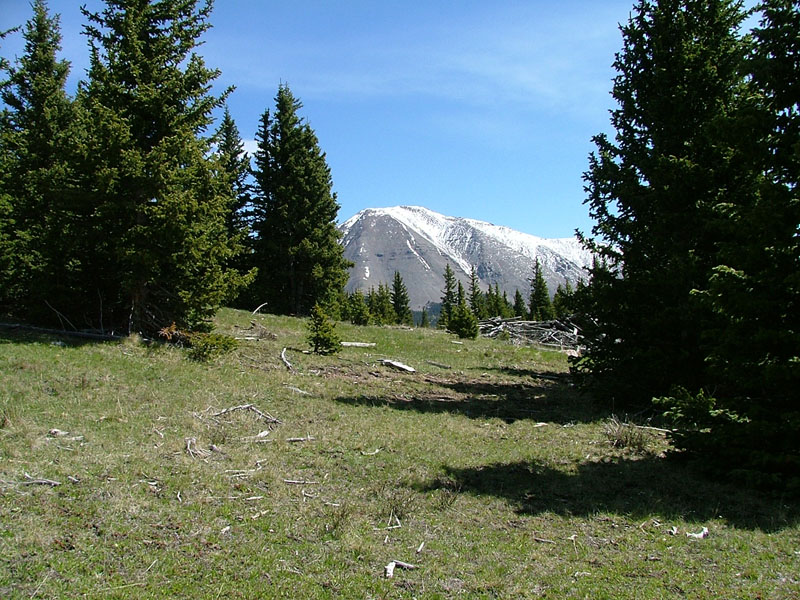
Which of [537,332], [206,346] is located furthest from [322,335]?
[537,332]

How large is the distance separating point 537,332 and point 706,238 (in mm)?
27011

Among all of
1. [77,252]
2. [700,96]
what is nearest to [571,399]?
[700,96]

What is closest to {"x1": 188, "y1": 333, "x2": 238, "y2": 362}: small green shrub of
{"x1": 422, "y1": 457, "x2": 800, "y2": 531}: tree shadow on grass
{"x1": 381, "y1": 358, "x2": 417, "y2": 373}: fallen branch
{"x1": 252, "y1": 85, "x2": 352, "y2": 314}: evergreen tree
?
{"x1": 381, "y1": 358, "x2": 417, "y2": 373}: fallen branch

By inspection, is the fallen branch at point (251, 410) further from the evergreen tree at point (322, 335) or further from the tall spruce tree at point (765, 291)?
the evergreen tree at point (322, 335)

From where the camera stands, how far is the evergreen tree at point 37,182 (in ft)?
50.4

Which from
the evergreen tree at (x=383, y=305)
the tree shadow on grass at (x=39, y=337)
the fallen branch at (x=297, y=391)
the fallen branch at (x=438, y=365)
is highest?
the evergreen tree at (x=383, y=305)

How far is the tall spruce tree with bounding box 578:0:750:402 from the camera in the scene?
13.1 metres

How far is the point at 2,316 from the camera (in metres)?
18.1

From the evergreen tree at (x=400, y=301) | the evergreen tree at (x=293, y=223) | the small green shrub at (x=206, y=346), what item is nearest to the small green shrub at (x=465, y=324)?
the evergreen tree at (x=293, y=223)

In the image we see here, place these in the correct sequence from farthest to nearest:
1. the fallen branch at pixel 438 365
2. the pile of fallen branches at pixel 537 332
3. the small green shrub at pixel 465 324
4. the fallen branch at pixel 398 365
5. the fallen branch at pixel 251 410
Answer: the pile of fallen branches at pixel 537 332
the small green shrub at pixel 465 324
the fallen branch at pixel 438 365
the fallen branch at pixel 398 365
the fallen branch at pixel 251 410

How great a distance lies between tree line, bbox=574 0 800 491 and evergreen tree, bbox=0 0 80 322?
15.6m

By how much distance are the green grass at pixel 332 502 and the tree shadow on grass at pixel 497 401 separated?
0.27 metres

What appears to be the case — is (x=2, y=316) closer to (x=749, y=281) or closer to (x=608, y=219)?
(x=608, y=219)

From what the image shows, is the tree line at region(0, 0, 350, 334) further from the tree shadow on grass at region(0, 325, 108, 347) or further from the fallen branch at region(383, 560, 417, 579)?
the fallen branch at region(383, 560, 417, 579)
